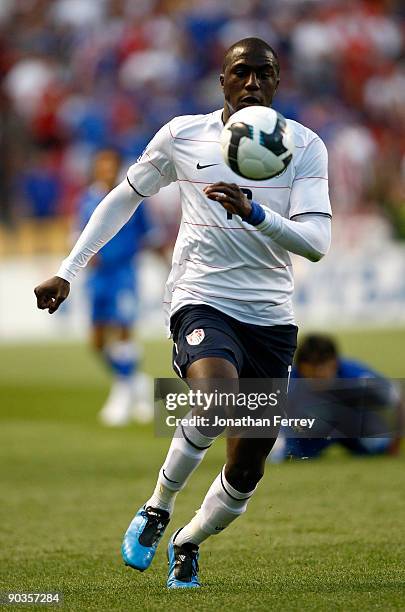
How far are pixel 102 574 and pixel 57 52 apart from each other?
55.5ft

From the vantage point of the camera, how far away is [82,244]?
5.34 meters

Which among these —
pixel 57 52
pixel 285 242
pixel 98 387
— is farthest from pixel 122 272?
pixel 57 52

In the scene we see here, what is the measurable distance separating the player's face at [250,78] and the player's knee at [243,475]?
144 cm

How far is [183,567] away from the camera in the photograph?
515 centimetres

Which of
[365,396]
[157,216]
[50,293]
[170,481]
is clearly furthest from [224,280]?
[157,216]

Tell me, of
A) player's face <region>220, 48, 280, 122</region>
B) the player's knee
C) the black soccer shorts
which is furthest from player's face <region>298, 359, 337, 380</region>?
player's face <region>220, 48, 280, 122</region>

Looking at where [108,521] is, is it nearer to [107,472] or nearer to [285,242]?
[107,472]

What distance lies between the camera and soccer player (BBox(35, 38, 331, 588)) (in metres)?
4.95

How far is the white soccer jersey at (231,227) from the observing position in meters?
5.02

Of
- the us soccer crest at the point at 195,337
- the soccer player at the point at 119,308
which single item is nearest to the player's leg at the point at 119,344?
the soccer player at the point at 119,308

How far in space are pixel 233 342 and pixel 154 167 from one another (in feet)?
2.83

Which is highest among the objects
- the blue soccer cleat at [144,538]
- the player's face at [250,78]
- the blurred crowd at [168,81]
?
the blurred crowd at [168,81]

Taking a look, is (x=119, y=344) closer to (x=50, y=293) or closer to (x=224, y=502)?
(x=50, y=293)

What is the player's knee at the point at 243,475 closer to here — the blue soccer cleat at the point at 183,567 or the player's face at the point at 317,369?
the blue soccer cleat at the point at 183,567
